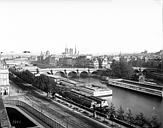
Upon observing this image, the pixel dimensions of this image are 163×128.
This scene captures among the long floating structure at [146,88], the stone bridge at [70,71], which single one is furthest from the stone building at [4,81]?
the stone bridge at [70,71]

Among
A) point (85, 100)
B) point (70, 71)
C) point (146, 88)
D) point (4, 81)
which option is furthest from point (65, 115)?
Answer: point (70, 71)

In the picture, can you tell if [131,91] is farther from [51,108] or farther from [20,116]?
[20,116]

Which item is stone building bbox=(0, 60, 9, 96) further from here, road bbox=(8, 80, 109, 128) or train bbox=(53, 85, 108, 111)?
train bbox=(53, 85, 108, 111)

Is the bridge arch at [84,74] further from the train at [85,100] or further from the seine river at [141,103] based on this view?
the train at [85,100]

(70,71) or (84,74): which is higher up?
(70,71)

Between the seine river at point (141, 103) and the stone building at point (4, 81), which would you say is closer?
the seine river at point (141, 103)

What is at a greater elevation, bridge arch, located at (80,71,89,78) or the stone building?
the stone building

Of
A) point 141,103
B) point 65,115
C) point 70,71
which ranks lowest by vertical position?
point 141,103

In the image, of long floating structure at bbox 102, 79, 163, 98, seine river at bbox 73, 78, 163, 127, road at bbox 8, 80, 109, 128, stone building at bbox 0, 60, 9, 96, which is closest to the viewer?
road at bbox 8, 80, 109, 128

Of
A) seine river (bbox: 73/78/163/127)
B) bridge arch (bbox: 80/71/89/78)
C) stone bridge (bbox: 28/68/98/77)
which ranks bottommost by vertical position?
seine river (bbox: 73/78/163/127)

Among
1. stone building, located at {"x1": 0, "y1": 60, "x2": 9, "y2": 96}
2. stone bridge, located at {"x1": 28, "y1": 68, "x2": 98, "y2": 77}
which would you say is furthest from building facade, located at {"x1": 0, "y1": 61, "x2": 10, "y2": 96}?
stone bridge, located at {"x1": 28, "y1": 68, "x2": 98, "y2": 77}

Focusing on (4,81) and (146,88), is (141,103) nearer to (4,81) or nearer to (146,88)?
(146,88)
